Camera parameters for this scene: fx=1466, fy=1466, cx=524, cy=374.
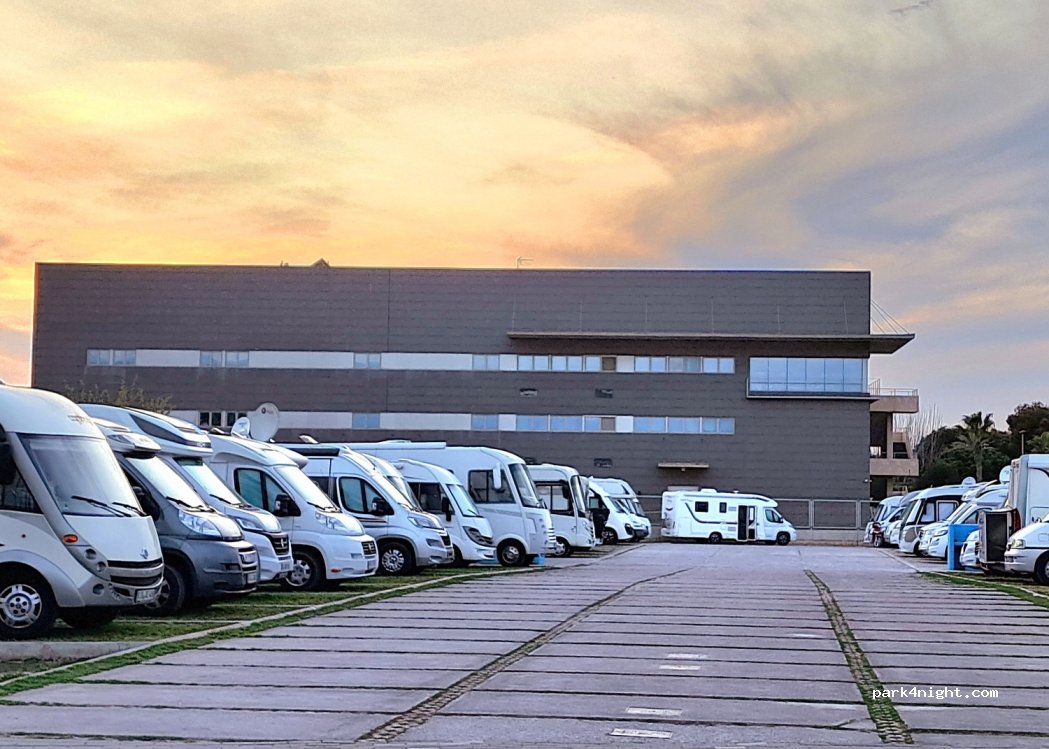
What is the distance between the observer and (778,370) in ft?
245

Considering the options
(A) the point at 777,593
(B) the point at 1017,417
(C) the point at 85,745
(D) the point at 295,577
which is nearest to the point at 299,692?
(C) the point at 85,745

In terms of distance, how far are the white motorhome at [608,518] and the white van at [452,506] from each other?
65.4 ft

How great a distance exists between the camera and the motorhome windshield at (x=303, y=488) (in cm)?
2212

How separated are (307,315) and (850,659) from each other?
2551 inches

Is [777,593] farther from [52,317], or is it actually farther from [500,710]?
[52,317]

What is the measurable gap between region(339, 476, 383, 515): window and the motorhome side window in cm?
649

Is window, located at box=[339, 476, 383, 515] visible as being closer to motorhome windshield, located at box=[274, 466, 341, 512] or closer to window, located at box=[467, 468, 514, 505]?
motorhome windshield, located at box=[274, 466, 341, 512]

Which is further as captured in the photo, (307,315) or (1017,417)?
(1017,417)

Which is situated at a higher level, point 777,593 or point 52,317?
point 52,317

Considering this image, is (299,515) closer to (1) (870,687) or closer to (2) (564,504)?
(1) (870,687)

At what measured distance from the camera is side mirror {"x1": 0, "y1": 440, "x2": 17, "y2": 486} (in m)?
13.6

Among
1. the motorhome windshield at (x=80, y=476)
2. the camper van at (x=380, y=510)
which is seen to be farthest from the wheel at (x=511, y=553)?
the motorhome windshield at (x=80, y=476)

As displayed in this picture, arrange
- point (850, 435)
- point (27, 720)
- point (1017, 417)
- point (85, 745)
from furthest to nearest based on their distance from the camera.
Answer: point (1017, 417)
point (850, 435)
point (27, 720)
point (85, 745)

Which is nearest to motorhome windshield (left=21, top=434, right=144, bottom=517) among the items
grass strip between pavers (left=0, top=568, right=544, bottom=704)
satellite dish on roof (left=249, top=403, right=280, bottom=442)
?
grass strip between pavers (left=0, top=568, right=544, bottom=704)
